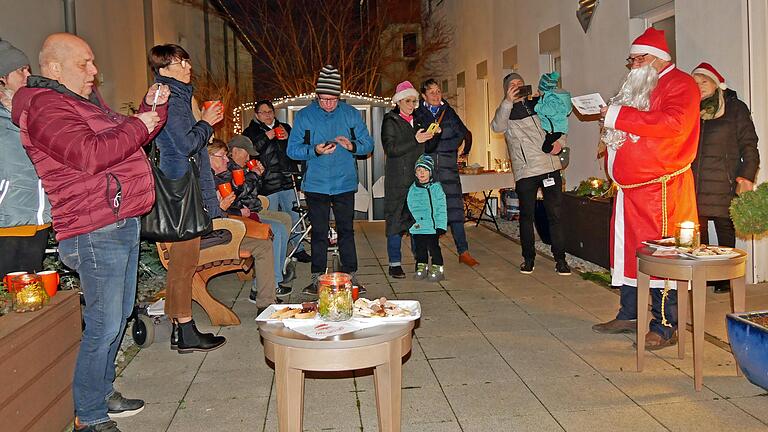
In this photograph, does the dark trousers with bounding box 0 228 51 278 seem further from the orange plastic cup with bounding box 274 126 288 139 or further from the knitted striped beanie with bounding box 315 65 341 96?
the orange plastic cup with bounding box 274 126 288 139

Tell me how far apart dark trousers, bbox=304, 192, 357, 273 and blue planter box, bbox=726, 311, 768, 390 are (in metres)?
3.33

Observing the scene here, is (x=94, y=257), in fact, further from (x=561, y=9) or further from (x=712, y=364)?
(x=561, y=9)

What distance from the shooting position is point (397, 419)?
9.91 feet

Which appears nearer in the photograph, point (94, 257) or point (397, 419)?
point (397, 419)

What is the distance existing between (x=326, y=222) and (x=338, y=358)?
367cm

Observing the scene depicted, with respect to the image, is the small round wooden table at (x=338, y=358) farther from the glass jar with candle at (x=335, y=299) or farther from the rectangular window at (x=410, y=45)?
the rectangular window at (x=410, y=45)

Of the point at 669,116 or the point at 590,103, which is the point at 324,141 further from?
the point at 669,116

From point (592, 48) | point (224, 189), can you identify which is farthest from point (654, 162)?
point (592, 48)

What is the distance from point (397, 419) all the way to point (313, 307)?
588mm

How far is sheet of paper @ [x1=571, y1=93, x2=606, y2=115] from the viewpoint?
4.37m

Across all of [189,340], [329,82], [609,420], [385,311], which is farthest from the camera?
[329,82]

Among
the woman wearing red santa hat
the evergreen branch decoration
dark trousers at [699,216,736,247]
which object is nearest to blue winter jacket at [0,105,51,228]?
the evergreen branch decoration

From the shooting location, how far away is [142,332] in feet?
16.1

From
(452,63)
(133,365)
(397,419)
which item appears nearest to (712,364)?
(397,419)
